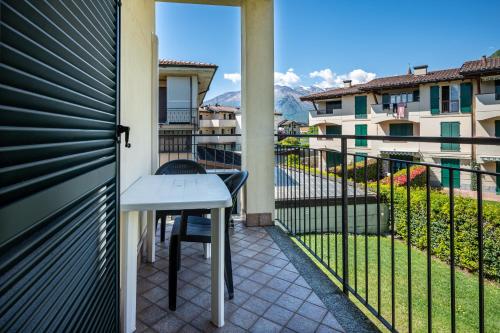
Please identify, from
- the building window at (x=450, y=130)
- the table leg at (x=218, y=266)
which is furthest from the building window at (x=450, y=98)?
the table leg at (x=218, y=266)

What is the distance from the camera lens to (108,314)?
127 centimetres

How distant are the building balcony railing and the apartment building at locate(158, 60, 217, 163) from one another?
5627 millimetres

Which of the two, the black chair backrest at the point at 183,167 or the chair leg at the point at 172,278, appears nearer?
the chair leg at the point at 172,278

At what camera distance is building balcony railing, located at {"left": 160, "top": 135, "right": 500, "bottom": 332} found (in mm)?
1275

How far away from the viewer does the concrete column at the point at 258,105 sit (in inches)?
133

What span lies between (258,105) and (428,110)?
1938 centimetres

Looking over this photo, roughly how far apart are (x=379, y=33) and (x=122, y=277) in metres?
43.2

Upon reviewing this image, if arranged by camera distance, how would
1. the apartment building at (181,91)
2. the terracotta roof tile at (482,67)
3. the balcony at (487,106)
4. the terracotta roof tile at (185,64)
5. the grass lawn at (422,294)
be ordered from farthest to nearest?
the balcony at (487,106), the terracotta roof tile at (482,67), the apartment building at (181,91), the terracotta roof tile at (185,64), the grass lawn at (422,294)

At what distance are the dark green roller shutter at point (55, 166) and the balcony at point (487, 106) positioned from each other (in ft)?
68.6

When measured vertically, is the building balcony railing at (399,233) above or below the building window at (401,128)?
below

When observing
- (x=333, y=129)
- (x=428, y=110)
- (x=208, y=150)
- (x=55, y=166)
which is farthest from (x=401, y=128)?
(x=55, y=166)

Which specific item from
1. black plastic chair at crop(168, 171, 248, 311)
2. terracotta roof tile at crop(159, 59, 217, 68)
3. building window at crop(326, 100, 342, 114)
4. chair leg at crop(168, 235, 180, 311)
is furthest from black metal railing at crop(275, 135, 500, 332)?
building window at crop(326, 100, 342, 114)

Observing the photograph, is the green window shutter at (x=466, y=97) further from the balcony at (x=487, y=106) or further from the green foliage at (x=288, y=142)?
the green foliage at (x=288, y=142)

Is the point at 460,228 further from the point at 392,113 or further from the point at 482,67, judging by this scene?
the point at 392,113
